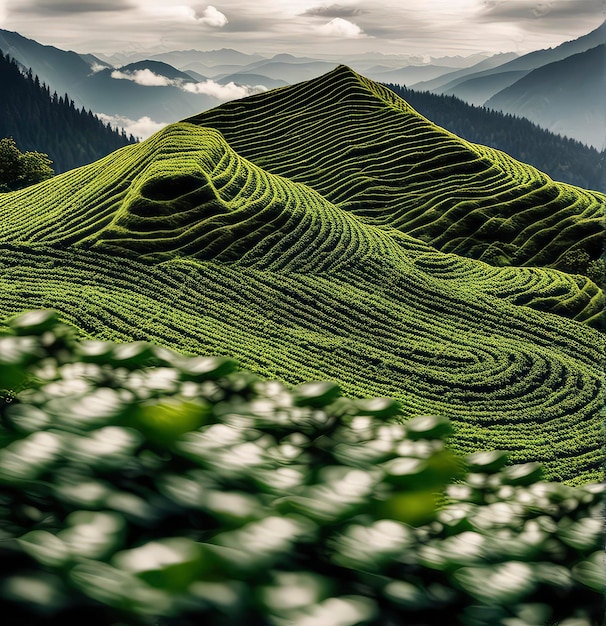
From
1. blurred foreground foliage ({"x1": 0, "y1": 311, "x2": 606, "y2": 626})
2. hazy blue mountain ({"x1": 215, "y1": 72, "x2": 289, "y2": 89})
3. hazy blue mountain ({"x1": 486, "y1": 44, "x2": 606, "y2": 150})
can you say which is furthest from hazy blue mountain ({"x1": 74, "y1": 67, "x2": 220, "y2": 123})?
blurred foreground foliage ({"x1": 0, "y1": 311, "x2": 606, "y2": 626})

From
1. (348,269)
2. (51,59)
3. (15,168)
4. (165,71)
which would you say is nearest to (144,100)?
(165,71)

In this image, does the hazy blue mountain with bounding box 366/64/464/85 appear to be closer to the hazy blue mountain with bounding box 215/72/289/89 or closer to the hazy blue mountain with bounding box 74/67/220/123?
the hazy blue mountain with bounding box 215/72/289/89

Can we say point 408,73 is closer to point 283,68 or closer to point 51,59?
point 283,68

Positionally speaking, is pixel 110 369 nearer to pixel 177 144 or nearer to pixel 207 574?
pixel 207 574

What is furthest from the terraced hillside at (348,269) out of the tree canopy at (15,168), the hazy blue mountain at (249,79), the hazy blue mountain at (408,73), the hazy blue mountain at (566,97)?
the tree canopy at (15,168)

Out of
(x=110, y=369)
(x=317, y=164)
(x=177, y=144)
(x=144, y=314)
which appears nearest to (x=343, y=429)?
(x=110, y=369)

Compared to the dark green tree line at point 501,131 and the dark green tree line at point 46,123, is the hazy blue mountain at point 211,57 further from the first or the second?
the dark green tree line at point 501,131
